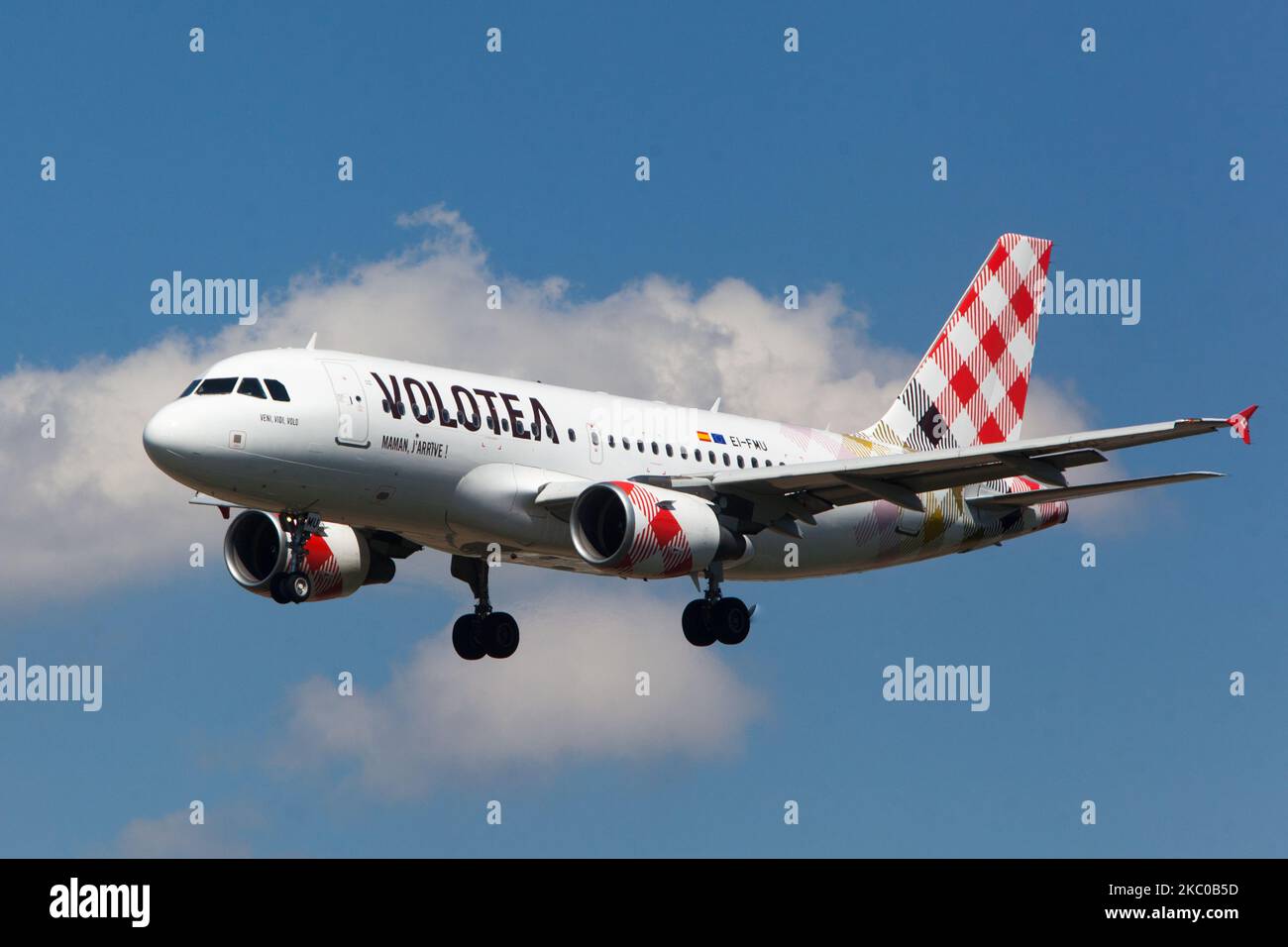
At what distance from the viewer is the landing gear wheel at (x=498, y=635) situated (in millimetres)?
49844

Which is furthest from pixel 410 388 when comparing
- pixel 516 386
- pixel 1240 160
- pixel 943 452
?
pixel 1240 160

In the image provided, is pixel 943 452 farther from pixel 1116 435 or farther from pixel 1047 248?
pixel 1047 248

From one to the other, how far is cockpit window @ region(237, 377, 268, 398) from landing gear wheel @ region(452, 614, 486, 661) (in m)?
11.3

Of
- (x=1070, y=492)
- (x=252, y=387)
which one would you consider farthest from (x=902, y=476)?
(x=252, y=387)

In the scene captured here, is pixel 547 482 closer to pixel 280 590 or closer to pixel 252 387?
pixel 280 590

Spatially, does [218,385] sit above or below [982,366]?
below

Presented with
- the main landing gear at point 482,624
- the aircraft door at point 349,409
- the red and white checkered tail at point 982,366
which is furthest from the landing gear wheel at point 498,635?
the red and white checkered tail at point 982,366

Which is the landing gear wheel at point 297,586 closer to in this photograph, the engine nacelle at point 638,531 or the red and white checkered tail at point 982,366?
the engine nacelle at point 638,531

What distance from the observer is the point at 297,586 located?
42.8m

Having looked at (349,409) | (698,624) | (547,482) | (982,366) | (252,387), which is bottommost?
(698,624)

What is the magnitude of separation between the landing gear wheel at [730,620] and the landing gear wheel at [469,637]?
631 centimetres

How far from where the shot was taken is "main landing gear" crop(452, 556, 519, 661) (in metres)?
49.9

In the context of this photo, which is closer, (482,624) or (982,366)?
(482,624)

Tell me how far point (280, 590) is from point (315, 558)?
412cm
